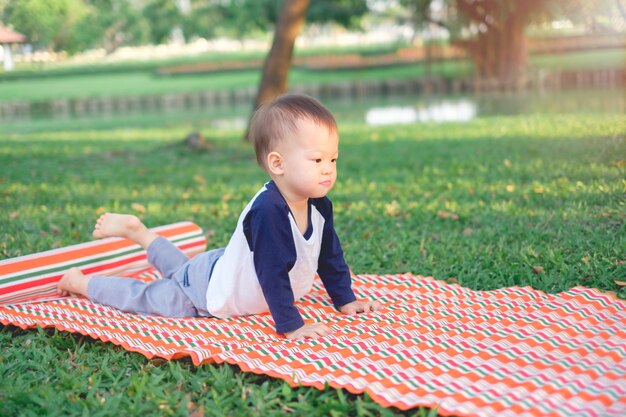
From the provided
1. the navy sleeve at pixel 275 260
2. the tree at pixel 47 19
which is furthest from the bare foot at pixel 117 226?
the tree at pixel 47 19

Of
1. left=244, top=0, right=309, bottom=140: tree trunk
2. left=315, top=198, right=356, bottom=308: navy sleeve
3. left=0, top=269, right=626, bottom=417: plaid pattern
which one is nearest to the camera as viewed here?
left=0, top=269, right=626, bottom=417: plaid pattern

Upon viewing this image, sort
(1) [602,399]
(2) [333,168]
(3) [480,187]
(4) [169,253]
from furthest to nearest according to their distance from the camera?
1. (3) [480,187]
2. (4) [169,253]
3. (2) [333,168]
4. (1) [602,399]

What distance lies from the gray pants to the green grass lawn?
35cm

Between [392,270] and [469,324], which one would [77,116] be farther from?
[469,324]

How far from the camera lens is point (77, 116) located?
1830 centimetres

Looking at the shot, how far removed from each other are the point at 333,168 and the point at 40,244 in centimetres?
273

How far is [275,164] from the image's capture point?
3004 millimetres

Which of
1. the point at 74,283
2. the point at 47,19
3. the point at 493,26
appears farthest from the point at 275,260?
the point at 493,26

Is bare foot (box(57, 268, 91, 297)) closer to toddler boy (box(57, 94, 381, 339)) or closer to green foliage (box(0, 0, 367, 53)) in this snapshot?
toddler boy (box(57, 94, 381, 339))

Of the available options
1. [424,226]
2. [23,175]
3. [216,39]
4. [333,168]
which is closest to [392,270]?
[424,226]

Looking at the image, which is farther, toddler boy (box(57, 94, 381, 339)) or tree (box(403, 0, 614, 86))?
tree (box(403, 0, 614, 86))

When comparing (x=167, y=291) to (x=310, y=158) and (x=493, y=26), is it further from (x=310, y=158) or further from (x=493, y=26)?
(x=493, y=26)

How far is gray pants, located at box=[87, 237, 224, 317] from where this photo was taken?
10.9 feet

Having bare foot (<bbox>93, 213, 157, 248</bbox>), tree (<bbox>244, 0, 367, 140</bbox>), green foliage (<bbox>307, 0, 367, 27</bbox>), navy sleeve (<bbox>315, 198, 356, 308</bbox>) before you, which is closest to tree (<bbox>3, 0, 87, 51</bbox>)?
tree (<bbox>244, 0, 367, 140</bbox>)
